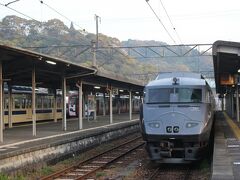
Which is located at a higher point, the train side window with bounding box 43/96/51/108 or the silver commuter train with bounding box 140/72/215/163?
the train side window with bounding box 43/96/51/108

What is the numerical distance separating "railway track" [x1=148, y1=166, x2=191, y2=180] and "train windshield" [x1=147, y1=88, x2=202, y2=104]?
2.05 meters

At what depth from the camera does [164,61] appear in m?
105

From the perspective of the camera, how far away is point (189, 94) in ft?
47.1

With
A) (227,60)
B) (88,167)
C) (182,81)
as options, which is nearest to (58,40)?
(227,60)

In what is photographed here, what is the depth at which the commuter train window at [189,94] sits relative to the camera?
14211mm

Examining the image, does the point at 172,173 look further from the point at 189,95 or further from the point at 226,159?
the point at 189,95

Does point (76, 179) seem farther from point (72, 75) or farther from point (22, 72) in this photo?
point (72, 75)

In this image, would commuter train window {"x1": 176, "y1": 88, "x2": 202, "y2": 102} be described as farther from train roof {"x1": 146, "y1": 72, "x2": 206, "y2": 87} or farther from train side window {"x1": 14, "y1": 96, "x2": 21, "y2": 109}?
train side window {"x1": 14, "y1": 96, "x2": 21, "y2": 109}

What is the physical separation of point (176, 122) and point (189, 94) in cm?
131

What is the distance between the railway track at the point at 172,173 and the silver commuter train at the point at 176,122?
324 mm

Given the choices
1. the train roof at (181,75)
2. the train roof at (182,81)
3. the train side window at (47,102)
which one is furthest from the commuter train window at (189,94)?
the train side window at (47,102)

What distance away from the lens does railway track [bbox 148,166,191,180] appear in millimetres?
12688

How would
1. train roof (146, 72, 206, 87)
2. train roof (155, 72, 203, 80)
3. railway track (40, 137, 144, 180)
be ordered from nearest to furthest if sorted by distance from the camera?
railway track (40, 137, 144, 180) → train roof (146, 72, 206, 87) → train roof (155, 72, 203, 80)

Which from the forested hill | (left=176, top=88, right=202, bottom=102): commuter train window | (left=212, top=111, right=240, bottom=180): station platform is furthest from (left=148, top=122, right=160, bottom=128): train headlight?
the forested hill
